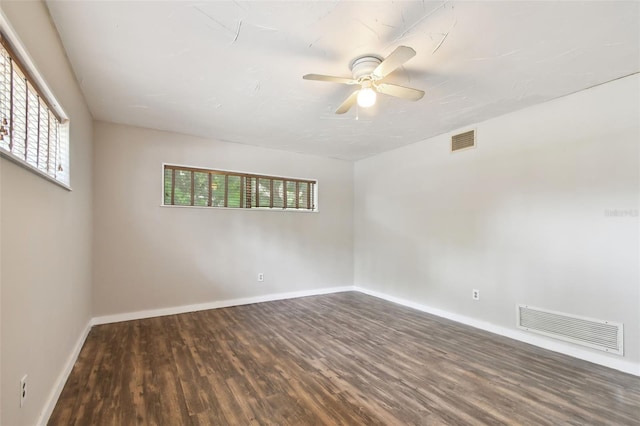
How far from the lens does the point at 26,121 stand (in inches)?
61.3

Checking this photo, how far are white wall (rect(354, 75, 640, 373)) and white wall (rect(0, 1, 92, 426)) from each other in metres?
3.97

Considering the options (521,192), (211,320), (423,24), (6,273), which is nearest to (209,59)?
(423,24)

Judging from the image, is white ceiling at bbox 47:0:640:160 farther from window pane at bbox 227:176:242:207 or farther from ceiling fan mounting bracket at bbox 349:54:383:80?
window pane at bbox 227:176:242:207

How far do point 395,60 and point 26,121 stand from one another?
2160 millimetres

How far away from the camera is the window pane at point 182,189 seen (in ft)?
13.2

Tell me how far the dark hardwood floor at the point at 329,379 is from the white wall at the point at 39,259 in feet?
1.27

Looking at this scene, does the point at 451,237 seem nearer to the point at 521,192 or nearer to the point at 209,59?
the point at 521,192

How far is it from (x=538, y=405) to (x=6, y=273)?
3.11 metres

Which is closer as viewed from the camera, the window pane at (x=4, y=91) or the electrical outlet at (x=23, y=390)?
the window pane at (x=4, y=91)

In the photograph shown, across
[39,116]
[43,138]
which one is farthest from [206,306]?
[39,116]

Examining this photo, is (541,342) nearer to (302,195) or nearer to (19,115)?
(302,195)

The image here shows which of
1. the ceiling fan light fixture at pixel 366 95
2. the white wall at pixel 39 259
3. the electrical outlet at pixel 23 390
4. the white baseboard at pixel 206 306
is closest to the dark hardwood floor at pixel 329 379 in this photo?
the white baseboard at pixel 206 306

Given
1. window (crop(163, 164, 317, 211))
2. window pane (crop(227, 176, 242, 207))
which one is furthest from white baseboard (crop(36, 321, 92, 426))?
window pane (crop(227, 176, 242, 207))

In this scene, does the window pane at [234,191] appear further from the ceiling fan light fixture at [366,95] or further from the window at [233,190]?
the ceiling fan light fixture at [366,95]
